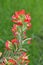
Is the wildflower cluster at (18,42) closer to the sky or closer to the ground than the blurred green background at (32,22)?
closer to the ground

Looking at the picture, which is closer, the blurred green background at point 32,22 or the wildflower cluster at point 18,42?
the wildflower cluster at point 18,42

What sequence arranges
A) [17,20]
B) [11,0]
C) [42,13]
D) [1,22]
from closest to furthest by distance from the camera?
[17,20]
[1,22]
[11,0]
[42,13]

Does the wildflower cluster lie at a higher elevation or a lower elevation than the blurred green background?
lower

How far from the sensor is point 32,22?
4180 millimetres

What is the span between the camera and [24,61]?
238cm

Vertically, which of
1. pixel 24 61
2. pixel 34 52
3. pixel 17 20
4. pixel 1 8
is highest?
pixel 1 8

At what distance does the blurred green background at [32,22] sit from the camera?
332cm

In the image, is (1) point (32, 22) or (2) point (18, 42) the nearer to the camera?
(2) point (18, 42)

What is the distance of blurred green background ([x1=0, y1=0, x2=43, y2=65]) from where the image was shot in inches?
131

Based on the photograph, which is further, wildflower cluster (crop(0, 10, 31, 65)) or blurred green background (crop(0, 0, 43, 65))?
blurred green background (crop(0, 0, 43, 65))

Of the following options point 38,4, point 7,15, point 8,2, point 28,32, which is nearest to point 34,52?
point 28,32

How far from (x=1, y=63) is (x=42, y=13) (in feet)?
7.54

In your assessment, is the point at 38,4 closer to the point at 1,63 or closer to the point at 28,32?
the point at 28,32

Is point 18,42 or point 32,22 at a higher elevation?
point 32,22
